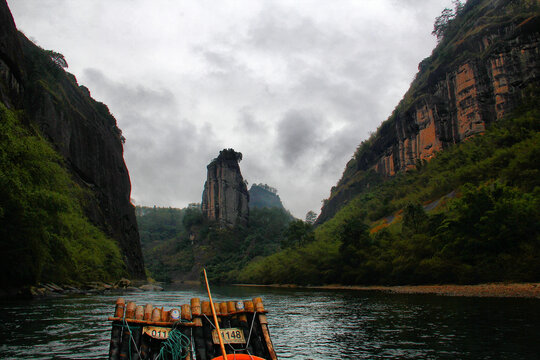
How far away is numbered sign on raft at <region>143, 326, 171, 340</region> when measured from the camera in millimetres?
5887

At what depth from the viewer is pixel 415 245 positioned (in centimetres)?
3388

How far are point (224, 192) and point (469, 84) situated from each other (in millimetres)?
85627

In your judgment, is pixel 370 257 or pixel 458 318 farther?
pixel 370 257

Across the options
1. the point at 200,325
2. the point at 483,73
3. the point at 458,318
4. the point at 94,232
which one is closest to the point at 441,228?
the point at 458,318

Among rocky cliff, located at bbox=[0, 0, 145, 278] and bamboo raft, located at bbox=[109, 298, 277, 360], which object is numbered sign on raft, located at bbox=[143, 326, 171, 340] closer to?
bamboo raft, located at bbox=[109, 298, 277, 360]

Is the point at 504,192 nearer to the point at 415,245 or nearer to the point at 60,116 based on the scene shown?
the point at 415,245

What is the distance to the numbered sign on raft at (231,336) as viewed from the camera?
624cm

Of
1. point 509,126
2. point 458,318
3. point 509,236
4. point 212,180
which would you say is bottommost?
point 458,318

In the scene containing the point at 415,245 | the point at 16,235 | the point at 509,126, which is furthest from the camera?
the point at 509,126

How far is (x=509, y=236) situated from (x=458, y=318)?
54.7 feet

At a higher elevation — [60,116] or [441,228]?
[60,116]

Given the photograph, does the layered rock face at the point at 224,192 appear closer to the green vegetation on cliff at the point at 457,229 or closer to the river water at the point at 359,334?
the green vegetation on cliff at the point at 457,229

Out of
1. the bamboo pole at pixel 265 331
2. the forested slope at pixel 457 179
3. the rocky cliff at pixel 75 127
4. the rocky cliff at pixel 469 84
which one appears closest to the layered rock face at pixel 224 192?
the forested slope at pixel 457 179

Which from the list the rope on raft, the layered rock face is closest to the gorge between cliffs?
the rope on raft
